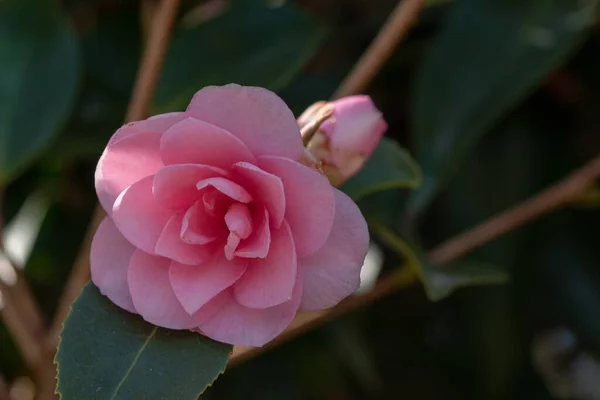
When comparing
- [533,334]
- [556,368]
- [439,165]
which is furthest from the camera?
[556,368]

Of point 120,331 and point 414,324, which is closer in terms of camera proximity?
point 120,331

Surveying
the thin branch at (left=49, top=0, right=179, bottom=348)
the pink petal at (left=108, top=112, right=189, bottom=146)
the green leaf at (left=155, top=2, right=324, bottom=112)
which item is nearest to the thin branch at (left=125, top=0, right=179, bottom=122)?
the thin branch at (left=49, top=0, right=179, bottom=348)

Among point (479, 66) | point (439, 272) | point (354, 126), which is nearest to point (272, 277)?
point (354, 126)

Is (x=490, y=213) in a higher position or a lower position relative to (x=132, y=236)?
lower

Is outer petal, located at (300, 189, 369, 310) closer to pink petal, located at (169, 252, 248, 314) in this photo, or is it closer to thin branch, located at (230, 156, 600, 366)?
pink petal, located at (169, 252, 248, 314)

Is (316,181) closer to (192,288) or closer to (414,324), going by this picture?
(192,288)

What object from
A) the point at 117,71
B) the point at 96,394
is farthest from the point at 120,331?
the point at 117,71

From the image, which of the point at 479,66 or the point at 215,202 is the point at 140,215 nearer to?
the point at 215,202
